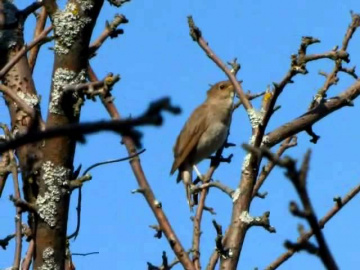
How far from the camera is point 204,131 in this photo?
27.0ft

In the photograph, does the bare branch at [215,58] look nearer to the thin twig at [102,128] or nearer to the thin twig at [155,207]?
the thin twig at [155,207]

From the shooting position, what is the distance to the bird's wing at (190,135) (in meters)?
8.06

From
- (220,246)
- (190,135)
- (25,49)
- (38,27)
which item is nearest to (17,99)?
A: (25,49)

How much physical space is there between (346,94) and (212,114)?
4.70 m

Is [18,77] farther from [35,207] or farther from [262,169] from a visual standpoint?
Answer: [262,169]

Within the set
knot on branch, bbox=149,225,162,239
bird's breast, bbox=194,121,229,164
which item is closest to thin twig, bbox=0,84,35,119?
knot on branch, bbox=149,225,162,239

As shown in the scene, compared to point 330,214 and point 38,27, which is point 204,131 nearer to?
→ point 38,27

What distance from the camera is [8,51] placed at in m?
3.45

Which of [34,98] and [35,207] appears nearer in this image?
[35,207]

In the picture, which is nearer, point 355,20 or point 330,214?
point 330,214

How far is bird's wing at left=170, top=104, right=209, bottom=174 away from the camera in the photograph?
8062mm

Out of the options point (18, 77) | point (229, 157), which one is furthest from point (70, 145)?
point (229, 157)

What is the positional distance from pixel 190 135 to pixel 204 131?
217 millimetres

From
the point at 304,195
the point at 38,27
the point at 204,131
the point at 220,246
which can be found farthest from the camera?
the point at 204,131
